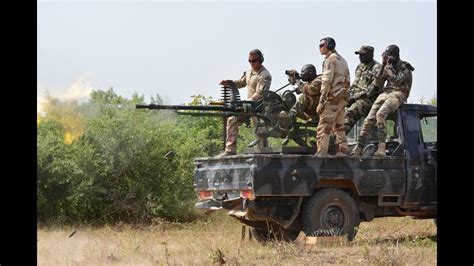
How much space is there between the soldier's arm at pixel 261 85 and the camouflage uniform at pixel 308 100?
60 cm

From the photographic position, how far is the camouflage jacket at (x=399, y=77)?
13.0 meters

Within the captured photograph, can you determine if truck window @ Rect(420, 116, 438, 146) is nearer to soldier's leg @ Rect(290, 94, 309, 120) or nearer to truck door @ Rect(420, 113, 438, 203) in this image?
truck door @ Rect(420, 113, 438, 203)

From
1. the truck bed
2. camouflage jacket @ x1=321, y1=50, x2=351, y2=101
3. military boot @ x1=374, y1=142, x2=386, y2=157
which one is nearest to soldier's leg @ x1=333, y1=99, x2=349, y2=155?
camouflage jacket @ x1=321, y1=50, x2=351, y2=101

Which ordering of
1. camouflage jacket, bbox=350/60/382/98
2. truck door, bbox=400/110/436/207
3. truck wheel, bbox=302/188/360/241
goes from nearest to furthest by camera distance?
truck wheel, bbox=302/188/360/241 < truck door, bbox=400/110/436/207 < camouflage jacket, bbox=350/60/382/98

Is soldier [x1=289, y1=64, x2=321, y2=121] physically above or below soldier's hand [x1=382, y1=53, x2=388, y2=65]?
below

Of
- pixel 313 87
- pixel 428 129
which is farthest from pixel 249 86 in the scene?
pixel 428 129

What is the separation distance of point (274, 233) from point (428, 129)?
311cm

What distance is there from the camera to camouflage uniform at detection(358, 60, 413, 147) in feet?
41.9

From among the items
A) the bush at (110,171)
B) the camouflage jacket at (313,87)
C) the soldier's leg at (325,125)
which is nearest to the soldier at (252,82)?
the camouflage jacket at (313,87)

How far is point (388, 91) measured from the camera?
13.0m

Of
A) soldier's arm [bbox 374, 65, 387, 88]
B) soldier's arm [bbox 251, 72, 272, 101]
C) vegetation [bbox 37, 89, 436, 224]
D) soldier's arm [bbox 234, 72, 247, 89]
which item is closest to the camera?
soldier's arm [bbox 374, 65, 387, 88]
